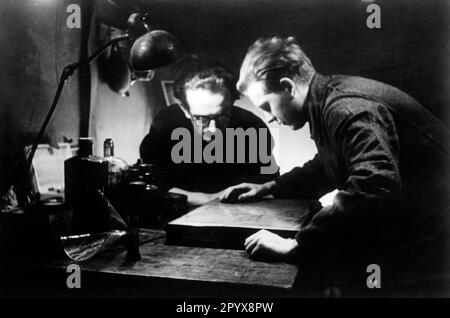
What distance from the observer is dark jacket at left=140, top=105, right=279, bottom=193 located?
242 centimetres

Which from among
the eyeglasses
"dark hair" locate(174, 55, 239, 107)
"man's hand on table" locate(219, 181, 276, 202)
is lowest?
"man's hand on table" locate(219, 181, 276, 202)

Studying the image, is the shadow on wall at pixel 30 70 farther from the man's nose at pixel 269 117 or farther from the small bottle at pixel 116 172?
the man's nose at pixel 269 117

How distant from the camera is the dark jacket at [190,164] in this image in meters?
2.42

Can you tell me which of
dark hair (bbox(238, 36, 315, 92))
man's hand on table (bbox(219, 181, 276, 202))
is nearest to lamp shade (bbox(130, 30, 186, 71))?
dark hair (bbox(238, 36, 315, 92))

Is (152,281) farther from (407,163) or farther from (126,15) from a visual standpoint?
(126,15)

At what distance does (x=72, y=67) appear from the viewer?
1932mm

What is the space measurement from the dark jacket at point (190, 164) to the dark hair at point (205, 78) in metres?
0.09

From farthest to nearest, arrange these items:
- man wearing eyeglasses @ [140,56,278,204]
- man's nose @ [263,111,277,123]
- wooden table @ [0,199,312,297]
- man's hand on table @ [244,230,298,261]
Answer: man wearing eyeglasses @ [140,56,278,204] → man's nose @ [263,111,277,123] → man's hand on table @ [244,230,298,261] → wooden table @ [0,199,312,297]

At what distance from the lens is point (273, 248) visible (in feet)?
5.39

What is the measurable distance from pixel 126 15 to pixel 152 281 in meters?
1.59

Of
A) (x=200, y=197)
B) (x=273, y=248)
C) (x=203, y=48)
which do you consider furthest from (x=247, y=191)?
(x=203, y=48)

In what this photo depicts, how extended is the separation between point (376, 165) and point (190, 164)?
1168 millimetres

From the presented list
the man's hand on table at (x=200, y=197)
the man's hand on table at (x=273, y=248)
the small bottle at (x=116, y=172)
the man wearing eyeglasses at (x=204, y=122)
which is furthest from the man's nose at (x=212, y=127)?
the man's hand on table at (x=273, y=248)

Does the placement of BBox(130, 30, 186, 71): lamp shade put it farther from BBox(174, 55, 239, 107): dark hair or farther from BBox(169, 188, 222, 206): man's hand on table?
BBox(169, 188, 222, 206): man's hand on table
